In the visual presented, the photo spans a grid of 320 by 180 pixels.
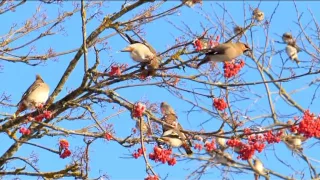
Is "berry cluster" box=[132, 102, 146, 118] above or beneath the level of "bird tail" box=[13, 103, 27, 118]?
beneath

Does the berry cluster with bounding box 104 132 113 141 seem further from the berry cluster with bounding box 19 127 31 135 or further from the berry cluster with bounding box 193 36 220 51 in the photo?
the berry cluster with bounding box 193 36 220 51

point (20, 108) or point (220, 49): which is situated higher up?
point (20, 108)

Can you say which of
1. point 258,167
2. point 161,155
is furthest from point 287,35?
point 161,155

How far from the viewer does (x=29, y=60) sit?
7.44 m

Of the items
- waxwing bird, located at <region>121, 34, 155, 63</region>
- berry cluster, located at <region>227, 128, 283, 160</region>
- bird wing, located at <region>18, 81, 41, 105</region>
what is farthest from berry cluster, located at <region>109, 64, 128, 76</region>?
bird wing, located at <region>18, 81, 41, 105</region>

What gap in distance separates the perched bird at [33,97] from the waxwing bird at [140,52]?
4.80 feet

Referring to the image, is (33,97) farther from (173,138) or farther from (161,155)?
(161,155)

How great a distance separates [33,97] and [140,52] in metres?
1.72

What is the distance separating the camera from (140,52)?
548 centimetres

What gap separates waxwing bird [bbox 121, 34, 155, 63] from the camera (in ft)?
17.7

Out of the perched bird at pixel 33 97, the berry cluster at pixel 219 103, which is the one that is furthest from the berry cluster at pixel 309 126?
the perched bird at pixel 33 97

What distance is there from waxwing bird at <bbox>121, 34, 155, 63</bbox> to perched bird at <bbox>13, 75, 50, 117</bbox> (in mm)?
1464

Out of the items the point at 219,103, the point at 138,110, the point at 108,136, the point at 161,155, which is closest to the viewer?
the point at 138,110

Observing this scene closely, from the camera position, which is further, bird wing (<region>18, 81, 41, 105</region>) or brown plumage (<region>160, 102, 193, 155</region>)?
bird wing (<region>18, 81, 41, 105</region>)
